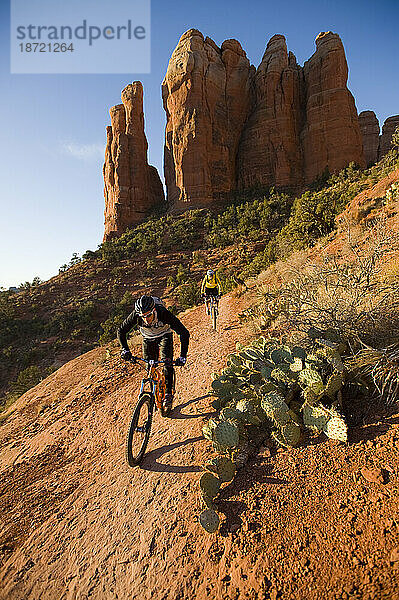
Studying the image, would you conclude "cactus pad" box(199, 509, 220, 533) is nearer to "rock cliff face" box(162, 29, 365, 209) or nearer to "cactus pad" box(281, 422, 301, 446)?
"cactus pad" box(281, 422, 301, 446)

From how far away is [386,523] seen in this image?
184 centimetres

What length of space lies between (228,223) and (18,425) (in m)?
28.7

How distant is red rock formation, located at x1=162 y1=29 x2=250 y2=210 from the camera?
37906mm

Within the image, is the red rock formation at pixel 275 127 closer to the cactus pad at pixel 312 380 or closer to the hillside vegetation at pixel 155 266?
the hillside vegetation at pixel 155 266

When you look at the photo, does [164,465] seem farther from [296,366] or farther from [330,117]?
[330,117]

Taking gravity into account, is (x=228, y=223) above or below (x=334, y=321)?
above

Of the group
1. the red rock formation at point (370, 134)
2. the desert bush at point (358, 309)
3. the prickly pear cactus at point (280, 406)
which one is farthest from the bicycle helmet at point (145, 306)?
the red rock formation at point (370, 134)

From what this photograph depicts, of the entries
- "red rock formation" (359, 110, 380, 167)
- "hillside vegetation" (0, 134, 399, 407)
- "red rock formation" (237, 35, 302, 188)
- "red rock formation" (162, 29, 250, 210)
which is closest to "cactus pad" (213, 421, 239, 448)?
"hillside vegetation" (0, 134, 399, 407)

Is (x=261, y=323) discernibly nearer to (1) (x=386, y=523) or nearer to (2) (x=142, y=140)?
(1) (x=386, y=523)

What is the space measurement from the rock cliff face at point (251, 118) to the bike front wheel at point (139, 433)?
3691 cm

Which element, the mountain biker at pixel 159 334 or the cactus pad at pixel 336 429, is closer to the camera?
the cactus pad at pixel 336 429

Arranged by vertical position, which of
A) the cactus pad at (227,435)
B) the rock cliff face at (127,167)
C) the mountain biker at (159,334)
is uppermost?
the rock cliff face at (127,167)

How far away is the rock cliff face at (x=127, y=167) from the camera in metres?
41.2

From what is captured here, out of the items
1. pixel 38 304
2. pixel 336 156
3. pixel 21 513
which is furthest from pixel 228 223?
pixel 21 513
